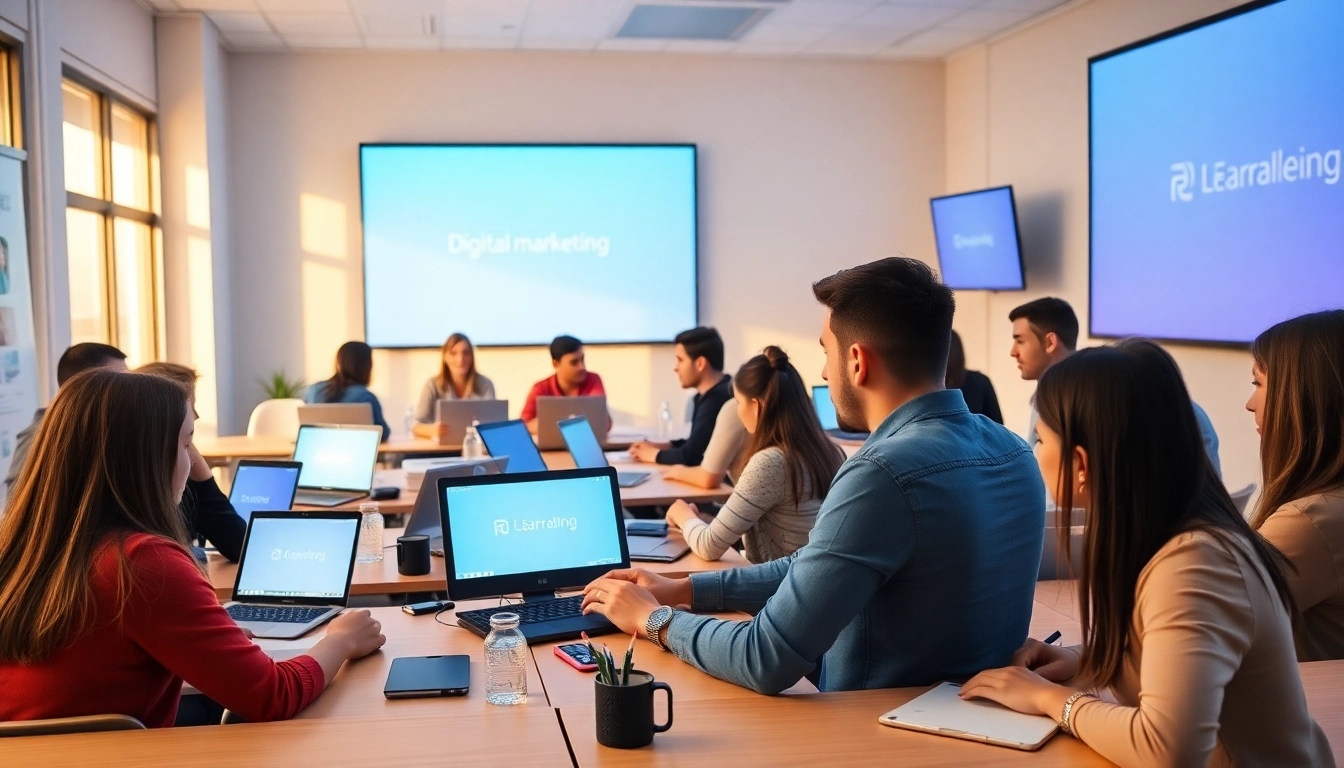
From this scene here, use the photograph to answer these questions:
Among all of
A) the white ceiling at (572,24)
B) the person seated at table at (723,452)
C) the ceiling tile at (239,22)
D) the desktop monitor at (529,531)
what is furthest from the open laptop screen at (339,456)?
the ceiling tile at (239,22)

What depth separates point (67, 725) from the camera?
177 centimetres

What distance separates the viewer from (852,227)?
28.6ft

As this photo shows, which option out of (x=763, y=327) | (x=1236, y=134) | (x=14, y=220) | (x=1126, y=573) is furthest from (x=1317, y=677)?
(x=763, y=327)

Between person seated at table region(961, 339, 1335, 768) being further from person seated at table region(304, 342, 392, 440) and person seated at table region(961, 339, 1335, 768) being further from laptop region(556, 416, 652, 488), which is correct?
person seated at table region(304, 342, 392, 440)

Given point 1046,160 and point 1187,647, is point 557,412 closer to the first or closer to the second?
point 1046,160

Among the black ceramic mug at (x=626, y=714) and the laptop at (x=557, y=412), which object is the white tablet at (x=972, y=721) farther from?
the laptop at (x=557, y=412)

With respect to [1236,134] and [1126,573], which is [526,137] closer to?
[1236,134]

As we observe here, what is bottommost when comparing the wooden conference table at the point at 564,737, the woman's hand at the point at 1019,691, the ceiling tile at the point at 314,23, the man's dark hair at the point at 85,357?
the wooden conference table at the point at 564,737

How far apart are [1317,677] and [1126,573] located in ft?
2.46

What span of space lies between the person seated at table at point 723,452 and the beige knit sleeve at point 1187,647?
116 inches

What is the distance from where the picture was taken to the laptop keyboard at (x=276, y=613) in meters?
2.61

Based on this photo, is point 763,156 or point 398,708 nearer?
point 398,708

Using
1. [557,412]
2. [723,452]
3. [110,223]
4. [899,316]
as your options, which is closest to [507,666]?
[899,316]

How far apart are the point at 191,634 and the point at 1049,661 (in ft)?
4.77
